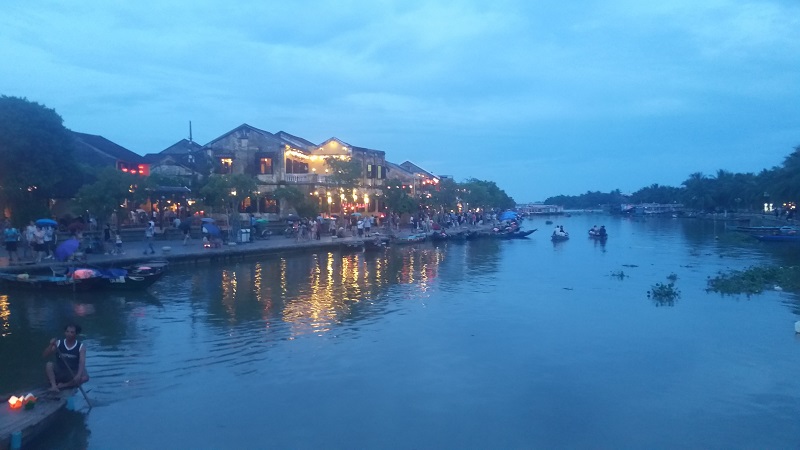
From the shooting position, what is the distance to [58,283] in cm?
1997

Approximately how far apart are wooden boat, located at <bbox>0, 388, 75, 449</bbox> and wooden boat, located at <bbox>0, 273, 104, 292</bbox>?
37.2ft

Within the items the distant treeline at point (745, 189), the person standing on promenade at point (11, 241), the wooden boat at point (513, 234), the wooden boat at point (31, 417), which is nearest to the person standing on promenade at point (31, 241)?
the person standing on promenade at point (11, 241)

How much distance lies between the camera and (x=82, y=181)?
34.1m

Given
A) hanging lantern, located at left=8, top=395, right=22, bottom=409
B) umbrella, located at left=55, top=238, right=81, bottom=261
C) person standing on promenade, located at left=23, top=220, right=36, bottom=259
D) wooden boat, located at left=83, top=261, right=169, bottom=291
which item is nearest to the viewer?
hanging lantern, located at left=8, top=395, right=22, bottom=409

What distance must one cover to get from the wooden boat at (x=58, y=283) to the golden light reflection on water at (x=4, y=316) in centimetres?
68

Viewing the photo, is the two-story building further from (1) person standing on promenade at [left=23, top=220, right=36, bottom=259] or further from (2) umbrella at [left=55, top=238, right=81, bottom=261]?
(2) umbrella at [left=55, top=238, right=81, bottom=261]

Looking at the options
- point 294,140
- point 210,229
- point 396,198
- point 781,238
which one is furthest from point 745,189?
point 210,229

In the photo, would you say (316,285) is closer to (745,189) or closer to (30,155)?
(30,155)

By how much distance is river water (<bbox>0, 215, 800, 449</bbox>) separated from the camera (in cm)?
973

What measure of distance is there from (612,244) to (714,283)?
25.8 metres

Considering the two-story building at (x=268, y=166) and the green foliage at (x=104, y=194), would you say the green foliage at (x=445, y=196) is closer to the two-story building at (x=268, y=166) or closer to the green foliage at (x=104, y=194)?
the two-story building at (x=268, y=166)

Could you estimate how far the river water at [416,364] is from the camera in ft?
31.9

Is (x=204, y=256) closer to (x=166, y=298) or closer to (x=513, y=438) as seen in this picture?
(x=166, y=298)

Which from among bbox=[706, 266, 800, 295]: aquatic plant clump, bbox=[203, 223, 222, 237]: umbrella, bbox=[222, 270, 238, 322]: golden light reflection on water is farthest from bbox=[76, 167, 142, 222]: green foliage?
bbox=[706, 266, 800, 295]: aquatic plant clump
